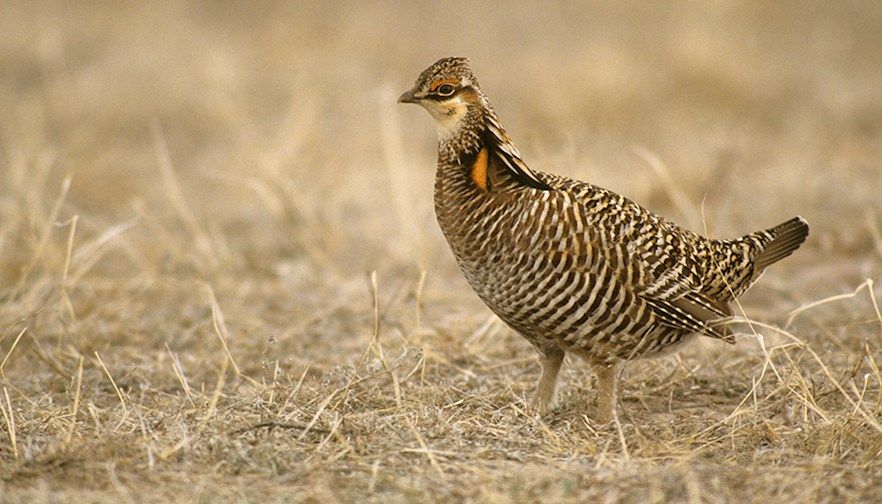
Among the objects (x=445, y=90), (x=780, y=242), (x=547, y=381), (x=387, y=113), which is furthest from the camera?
(x=387, y=113)

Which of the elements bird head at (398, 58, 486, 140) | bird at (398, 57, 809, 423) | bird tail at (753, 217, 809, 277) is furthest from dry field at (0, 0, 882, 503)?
bird head at (398, 58, 486, 140)

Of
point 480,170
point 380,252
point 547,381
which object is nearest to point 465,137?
point 480,170

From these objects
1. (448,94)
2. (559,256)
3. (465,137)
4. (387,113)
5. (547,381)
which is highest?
(448,94)

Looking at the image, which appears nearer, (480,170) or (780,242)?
(480,170)

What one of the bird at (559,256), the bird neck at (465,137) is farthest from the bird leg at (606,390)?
the bird neck at (465,137)

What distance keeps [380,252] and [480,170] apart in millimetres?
3073

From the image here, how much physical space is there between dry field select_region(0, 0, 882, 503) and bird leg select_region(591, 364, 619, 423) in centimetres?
11

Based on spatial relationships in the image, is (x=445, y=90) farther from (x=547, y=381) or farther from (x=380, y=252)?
(x=380, y=252)

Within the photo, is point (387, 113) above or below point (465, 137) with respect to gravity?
below

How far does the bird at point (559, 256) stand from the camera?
4.19 m

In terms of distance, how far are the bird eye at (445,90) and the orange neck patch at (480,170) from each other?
0.24 m

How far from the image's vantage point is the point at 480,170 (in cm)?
443

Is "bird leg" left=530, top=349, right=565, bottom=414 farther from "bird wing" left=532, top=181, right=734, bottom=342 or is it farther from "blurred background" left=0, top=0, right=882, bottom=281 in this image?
"blurred background" left=0, top=0, right=882, bottom=281

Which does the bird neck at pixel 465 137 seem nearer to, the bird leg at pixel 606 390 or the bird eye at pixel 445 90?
the bird eye at pixel 445 90
